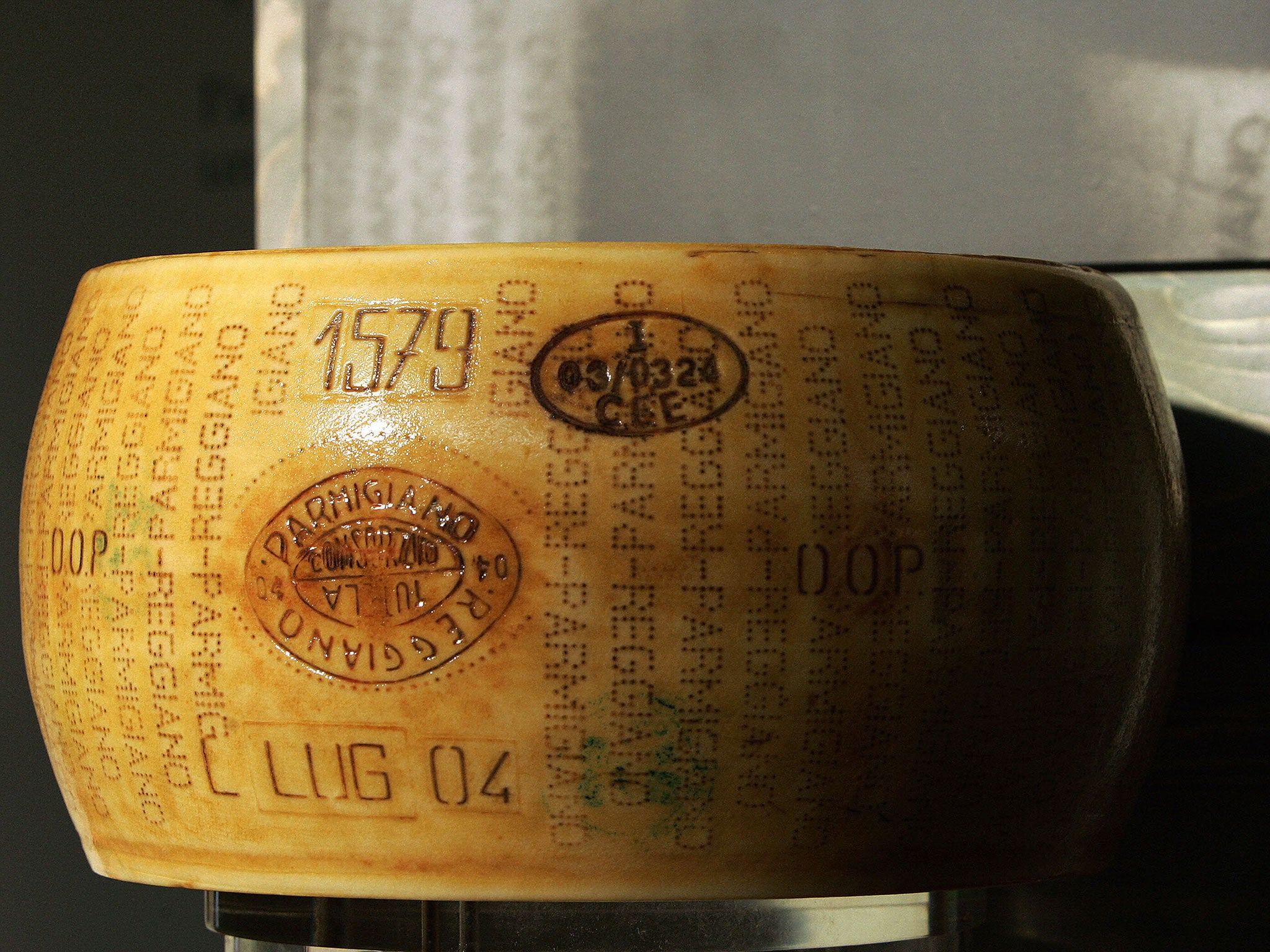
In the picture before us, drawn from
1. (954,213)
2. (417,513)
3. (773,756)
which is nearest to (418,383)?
(417,513)

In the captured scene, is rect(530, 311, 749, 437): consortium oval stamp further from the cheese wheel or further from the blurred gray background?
the blurred gray background

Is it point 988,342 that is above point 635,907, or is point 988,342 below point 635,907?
above

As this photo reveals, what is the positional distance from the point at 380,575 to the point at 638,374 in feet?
0.34

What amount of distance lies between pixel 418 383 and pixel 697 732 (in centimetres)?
14

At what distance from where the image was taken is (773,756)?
18.3 inches

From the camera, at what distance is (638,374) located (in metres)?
0.47

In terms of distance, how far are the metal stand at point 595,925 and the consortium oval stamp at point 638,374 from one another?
191 mm

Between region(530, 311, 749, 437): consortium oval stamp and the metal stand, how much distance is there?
19cm

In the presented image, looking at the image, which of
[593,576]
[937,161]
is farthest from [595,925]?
[937,161]

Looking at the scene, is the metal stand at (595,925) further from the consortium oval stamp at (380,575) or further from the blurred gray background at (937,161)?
the blurred gray background at (937,161)

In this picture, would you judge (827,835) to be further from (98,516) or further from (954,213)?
(954,213)

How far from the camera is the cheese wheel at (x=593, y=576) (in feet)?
1.50

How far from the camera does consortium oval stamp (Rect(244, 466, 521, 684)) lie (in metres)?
0.46

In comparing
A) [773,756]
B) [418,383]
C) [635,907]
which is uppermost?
[418,383]
